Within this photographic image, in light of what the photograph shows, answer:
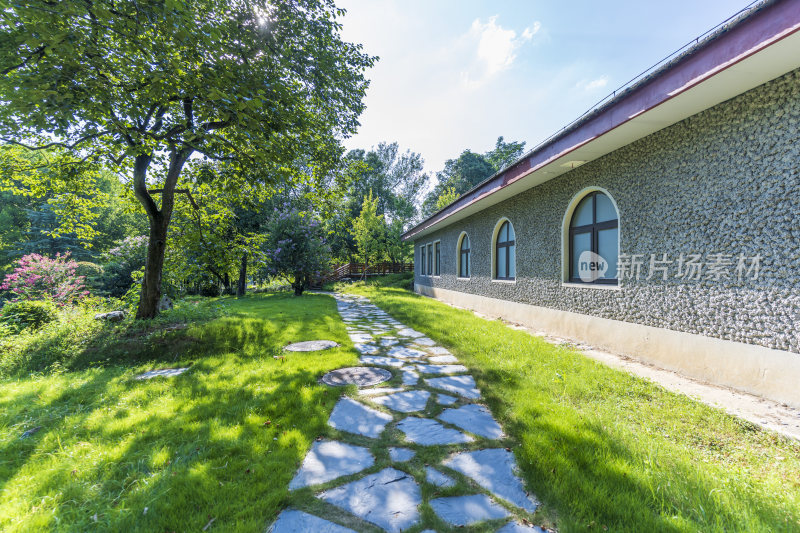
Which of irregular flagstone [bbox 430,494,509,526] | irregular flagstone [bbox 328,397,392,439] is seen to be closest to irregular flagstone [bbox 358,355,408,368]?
irregular flagstone [bbox 328,397,392,439]

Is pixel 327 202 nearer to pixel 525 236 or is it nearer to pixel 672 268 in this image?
pixel 525 236

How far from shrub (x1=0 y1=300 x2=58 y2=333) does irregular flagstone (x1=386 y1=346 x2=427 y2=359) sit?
21.9ft

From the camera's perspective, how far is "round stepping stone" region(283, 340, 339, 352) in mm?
4714

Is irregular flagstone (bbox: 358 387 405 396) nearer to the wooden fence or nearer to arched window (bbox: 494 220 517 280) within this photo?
arched window (bbox: 494 220 517 280)

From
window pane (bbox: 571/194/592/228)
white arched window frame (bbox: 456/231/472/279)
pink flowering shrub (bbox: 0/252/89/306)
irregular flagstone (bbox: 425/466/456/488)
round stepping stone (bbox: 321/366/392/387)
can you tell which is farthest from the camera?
white arched window frame (bbox: 456/231/472/279)

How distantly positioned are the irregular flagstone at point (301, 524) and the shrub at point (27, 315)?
7.34 m

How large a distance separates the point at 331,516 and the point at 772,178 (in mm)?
4898

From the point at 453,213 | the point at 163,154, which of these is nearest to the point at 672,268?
the point at 453,213

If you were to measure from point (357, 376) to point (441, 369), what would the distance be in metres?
1.08

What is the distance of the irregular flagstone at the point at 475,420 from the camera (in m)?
2.33

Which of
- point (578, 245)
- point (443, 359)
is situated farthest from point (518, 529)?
point (578, 245)

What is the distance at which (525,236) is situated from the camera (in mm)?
7320

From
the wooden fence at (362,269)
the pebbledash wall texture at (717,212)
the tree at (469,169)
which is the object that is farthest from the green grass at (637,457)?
the tree at (469,169)

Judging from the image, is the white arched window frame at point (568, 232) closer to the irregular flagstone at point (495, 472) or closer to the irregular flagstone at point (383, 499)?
the irregular flagstone at point (495, 472)
